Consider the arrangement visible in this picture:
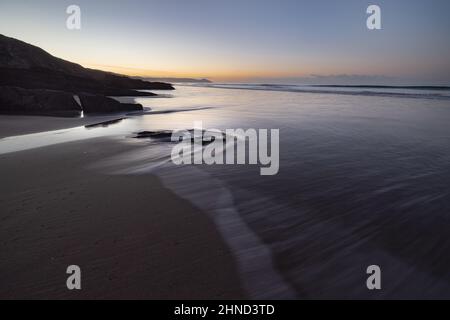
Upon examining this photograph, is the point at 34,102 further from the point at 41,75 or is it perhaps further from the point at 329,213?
the point at 329,213

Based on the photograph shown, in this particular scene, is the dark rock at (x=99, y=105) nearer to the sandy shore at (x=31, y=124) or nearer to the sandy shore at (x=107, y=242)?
the sandy shore at (x=31, y=124)

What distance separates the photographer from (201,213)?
447 centimetres

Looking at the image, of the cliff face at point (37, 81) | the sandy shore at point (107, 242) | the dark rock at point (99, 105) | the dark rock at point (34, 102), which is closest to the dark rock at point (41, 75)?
the cliff face at point (37, 81)

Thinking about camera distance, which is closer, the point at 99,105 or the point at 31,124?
the point at 31,124

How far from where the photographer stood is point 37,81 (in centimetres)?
2728

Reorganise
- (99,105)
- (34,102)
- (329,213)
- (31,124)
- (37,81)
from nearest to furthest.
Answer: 1. (329,213)
2. (31,124)
3. (34,102)
4. (99,105)
5. (37,81)

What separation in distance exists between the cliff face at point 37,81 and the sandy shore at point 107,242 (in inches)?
522

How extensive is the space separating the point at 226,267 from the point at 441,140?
1046 centimetres

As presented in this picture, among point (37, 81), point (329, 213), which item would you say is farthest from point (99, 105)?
point (329, 213)

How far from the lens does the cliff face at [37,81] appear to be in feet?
54.4

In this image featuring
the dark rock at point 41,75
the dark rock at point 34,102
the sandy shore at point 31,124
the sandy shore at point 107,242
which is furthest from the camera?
→ the dark rock at point 41,75

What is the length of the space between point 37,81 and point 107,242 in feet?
98.5
